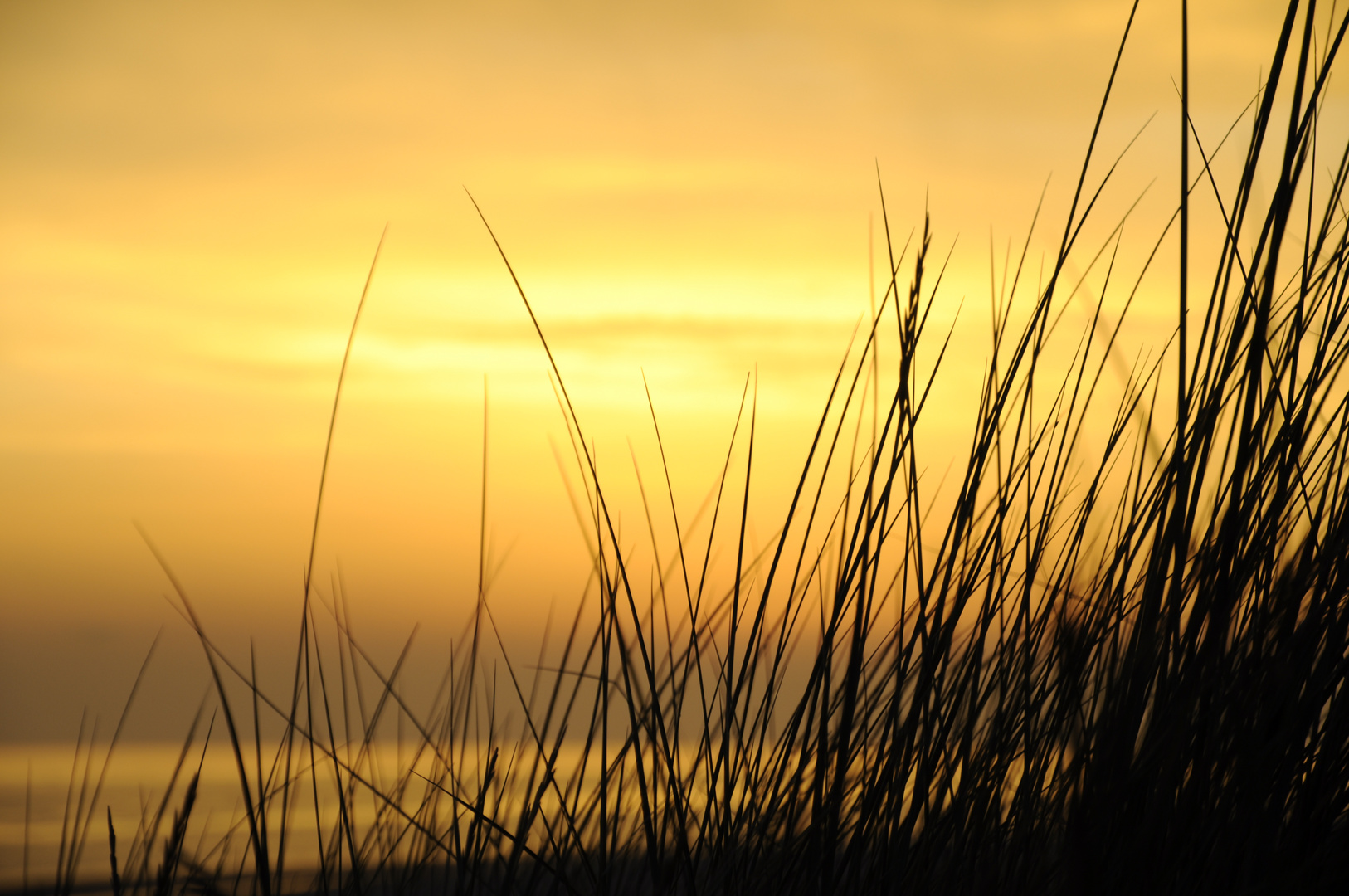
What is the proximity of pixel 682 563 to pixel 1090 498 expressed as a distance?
40 cm

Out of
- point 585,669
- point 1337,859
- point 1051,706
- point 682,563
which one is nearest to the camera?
point 1337,859

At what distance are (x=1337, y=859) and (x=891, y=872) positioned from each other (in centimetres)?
31

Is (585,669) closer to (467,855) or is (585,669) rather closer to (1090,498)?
Answer: (467,855)


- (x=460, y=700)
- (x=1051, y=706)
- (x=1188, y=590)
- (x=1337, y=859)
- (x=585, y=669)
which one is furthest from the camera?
(x=460, y=700)

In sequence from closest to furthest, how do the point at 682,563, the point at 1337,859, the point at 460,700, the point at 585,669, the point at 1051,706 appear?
the point at 1337,859 < the point at 1051,706 < the point at 682,563 < the point at 585,669 < the point at 460,700

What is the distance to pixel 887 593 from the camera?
1.19 metres

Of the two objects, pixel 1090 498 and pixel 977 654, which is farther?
pixel 1090 498

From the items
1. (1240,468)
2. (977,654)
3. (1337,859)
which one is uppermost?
(1240,468)

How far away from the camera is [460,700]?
4.90ft

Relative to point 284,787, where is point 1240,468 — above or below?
above

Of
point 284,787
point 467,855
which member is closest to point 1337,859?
point 467,855

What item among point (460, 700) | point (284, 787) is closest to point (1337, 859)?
point (284, 787)

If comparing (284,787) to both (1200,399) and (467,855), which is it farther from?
(1200,399)

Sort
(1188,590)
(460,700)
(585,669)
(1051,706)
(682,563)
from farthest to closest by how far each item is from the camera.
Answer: (460,700) < (585,669) < (682,563) < (1051,706) < (1188,590)
